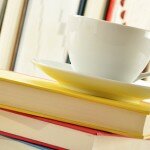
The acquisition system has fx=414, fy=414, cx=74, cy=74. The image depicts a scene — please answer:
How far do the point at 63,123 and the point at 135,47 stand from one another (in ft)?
0.39

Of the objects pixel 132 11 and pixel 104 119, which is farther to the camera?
pixel 132 11

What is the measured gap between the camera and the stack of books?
0.42 meters

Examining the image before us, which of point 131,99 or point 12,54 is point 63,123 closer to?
point 131,99

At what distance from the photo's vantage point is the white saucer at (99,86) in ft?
1.41

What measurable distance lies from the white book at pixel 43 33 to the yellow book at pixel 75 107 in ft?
1.16

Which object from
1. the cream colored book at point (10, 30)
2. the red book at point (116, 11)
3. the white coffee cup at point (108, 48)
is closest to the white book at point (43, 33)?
the cream colored book at point (10, 30)

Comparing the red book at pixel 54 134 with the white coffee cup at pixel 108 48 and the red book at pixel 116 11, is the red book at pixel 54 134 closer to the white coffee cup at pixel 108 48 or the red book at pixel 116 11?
the white coffee cup at pixel 108 48

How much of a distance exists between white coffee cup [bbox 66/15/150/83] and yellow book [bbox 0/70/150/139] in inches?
1.9

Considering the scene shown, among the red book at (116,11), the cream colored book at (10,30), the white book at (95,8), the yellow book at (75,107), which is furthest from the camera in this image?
the red book at (116,11)

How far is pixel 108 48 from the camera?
1.54 ft

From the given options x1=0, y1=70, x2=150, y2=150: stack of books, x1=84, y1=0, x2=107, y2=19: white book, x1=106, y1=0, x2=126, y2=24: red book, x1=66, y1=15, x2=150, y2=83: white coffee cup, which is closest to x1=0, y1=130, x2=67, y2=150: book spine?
x1=0, y1=70, x2=150, y2=150: stack of books

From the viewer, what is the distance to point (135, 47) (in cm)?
47

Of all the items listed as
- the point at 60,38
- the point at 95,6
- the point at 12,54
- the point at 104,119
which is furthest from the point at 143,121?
the point at 95,6

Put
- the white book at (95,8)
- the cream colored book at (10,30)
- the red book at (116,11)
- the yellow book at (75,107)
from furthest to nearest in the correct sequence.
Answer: the red book at (116,11)
the white book at (95,8)
the cream colored book at (10,30)
the yellow book at (75,107)
